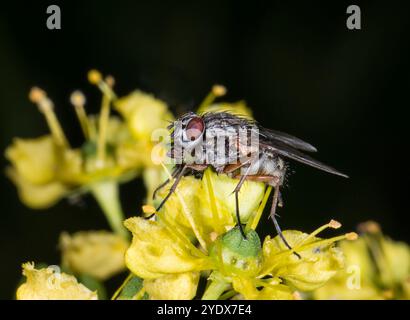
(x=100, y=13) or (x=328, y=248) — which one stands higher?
(x=100, y=13)

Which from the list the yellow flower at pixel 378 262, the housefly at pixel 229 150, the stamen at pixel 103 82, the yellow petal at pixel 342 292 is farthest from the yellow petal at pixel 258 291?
the stamen at pixel 103 82

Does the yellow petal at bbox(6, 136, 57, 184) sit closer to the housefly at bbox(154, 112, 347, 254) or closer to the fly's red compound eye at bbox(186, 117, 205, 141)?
the housefly at bbox(154, 112, 347, 254)

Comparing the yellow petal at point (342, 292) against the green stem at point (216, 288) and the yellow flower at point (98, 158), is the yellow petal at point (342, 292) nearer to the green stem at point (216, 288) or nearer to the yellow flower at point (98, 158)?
the green stem at point (216, 288)

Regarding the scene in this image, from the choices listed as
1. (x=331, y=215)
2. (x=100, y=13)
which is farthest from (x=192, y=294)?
(x=100, y=13)

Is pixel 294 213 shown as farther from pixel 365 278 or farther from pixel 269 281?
pixel 269 281

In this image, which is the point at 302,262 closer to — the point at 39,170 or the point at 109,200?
the point at 109,200

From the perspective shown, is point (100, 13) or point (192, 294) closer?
point (192, 294)
